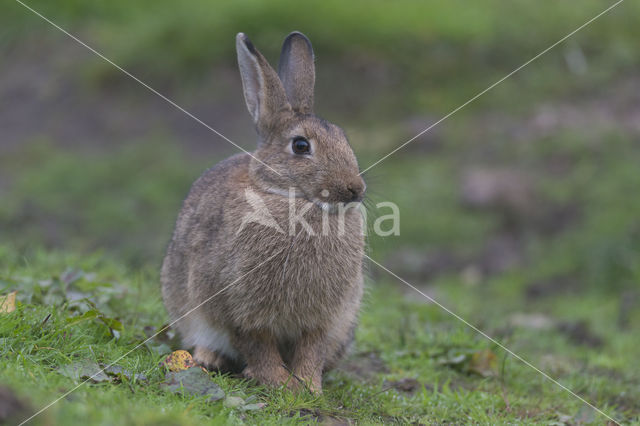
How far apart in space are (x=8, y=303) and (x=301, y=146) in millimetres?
1770

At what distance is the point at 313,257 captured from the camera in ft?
12.8

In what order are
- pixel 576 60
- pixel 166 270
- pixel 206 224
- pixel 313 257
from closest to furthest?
pixel 313 257
pixel 206 224
pixel 166 270
pixel 576 60

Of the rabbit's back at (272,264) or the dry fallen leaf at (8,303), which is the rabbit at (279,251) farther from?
the dry fallen leaf at (8,303)

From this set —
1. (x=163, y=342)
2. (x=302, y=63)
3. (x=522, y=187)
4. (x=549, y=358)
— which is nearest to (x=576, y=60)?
(x=522, y=187)

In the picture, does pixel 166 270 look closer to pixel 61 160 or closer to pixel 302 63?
pixel 302 63

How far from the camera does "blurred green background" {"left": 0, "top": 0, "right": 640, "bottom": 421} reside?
8.11m

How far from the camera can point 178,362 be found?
378 cm

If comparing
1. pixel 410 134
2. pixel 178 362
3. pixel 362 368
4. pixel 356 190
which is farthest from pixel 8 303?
pixel 410 134

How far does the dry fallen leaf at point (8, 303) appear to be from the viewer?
3.87 metres

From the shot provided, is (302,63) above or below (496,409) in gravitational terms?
above

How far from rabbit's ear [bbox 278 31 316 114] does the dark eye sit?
0.32 m

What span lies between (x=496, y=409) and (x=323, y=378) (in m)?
1.00

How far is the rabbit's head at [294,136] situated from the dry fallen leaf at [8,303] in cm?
145

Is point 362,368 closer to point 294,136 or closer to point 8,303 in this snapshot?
point 294,136
